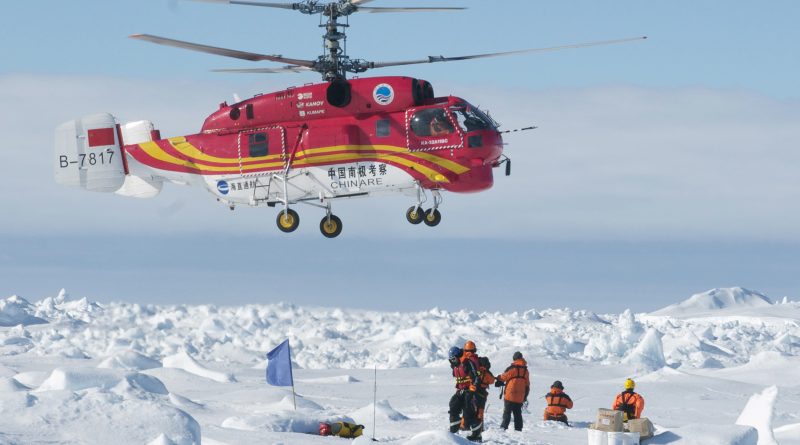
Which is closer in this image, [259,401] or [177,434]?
[177,434]

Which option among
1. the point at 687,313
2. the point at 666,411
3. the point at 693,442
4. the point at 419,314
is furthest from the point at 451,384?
the point at 687,313

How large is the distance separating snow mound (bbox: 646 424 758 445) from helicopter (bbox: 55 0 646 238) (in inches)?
238

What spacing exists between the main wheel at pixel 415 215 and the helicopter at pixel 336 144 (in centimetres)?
2

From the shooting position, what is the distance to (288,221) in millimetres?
20172

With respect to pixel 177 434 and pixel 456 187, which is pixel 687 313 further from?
pixel 177 434

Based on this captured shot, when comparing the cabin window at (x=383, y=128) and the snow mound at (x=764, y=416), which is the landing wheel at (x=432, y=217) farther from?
the snow mound at (x=764, y=416)

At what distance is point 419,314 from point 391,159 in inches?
1853

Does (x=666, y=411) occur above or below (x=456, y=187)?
below

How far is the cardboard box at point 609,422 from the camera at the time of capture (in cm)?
1468

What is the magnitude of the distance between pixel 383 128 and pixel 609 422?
7.25m

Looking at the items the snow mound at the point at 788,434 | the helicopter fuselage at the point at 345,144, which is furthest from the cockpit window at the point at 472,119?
the snow mound at the point at 788,434

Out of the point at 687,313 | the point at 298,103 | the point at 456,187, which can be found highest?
the point at 298,103

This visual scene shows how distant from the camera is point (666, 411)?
24297 mm

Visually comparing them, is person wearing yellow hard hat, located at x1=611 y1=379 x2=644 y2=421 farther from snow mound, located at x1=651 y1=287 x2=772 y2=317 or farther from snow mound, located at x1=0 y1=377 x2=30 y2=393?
snow mound, located at x1=651 y1=287 x2=772 y2=317
